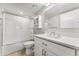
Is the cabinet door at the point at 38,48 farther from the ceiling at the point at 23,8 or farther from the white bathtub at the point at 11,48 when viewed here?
the ceiling at the point at 23,8

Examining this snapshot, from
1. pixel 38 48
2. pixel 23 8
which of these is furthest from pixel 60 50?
pixel 23 8

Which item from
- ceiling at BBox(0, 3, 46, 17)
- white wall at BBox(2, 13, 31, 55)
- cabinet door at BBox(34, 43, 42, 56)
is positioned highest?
ceiling at BBox(0, 3, 46, 17)

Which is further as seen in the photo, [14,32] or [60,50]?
[14,32]

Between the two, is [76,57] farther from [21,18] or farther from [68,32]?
[21,18]

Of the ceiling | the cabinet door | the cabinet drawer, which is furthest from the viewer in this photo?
the cabinet door

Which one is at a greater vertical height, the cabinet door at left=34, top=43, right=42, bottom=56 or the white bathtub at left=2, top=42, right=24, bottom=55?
the white bathtub at left=2, top=42, right=24, bottom=55

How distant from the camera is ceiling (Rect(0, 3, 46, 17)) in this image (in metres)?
0.88

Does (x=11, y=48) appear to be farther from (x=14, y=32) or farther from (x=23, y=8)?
(x=23, y=8)

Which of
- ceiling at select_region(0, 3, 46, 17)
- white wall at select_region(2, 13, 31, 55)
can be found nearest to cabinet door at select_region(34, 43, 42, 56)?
white wall at select_region(2, 13, 31, 55)

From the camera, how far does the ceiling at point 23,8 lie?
88 cm

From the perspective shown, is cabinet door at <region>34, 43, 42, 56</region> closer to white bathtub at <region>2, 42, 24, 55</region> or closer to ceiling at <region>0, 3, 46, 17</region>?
white bathtub at <region>2, 42, 24, 55</region>

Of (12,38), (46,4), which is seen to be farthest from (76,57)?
(12,38)

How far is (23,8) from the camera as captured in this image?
0.93m

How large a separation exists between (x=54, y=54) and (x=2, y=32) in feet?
2.59
